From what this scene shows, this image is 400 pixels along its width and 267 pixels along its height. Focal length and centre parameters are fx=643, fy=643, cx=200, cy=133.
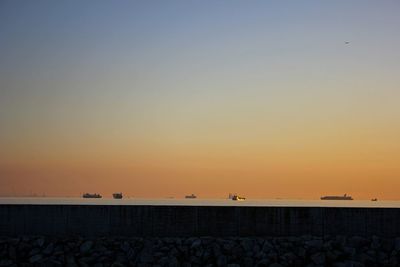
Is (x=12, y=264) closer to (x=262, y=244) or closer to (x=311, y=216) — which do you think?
(x=262, y=244)

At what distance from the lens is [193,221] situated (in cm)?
1775

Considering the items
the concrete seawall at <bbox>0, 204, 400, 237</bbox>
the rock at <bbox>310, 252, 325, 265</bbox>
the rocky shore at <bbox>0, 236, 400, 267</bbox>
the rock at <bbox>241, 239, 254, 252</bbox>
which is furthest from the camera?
the concrete seawall at <bbox>0, 204, 400, 237</bbox>

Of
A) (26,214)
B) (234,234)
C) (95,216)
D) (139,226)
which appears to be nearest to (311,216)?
(234,234)

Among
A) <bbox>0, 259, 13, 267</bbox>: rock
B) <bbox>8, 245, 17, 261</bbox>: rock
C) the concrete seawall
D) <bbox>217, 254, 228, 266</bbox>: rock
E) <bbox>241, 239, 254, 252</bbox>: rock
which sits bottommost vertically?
<bbox>0, 259, 13, 267</bbox>: rock

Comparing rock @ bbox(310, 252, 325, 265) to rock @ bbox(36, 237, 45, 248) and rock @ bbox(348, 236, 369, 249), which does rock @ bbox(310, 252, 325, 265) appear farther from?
rock @ bbox(36, 237, 45, 248)

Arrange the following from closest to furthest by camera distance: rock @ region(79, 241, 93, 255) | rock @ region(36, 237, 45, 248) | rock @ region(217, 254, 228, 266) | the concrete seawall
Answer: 1. rock @ region(217, 254, 228, 266)
2. rock @ region(79, 241, 93, 255)
3. rock @ region(36, 237, 45, 248)
4. the concrete seawall

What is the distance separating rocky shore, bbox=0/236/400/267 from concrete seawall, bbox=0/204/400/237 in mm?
426

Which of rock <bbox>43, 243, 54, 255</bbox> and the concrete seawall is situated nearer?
rock <bbox>43, 243, 54, 255</bbox>

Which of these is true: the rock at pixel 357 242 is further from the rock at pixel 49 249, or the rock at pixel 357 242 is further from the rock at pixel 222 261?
the rock at pixel 49 249

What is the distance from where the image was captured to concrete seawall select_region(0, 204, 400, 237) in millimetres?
17719

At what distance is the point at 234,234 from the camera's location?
58.4 ft

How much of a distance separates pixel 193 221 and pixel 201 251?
1143mm

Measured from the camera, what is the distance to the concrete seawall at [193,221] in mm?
17719

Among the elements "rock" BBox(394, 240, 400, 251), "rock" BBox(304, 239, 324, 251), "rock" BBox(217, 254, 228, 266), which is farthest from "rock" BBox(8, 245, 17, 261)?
"rock" BBox(394, 240, 400, 251)
